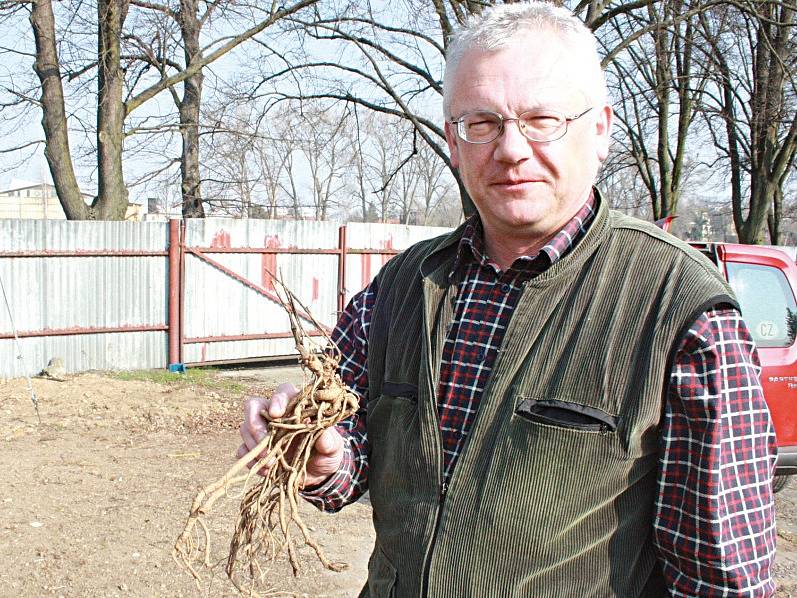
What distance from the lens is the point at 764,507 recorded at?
1.38 m

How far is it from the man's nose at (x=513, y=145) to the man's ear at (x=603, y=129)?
0.20 metres

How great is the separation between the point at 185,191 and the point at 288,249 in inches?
204

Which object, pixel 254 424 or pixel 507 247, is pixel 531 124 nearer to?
pixel 507 247

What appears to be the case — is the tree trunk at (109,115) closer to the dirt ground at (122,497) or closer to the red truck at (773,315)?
the dirt ground at (122,497)

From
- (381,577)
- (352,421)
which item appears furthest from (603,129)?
(381,577)

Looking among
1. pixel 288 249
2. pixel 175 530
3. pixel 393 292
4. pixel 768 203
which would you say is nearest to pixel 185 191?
pixel 288 249

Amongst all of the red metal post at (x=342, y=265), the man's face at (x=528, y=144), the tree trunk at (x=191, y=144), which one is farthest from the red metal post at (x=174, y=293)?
the man's face at (x=528, y=144)

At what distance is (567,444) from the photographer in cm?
141

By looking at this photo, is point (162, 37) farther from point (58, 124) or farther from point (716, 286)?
point (716, 286)

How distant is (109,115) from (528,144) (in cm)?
1273

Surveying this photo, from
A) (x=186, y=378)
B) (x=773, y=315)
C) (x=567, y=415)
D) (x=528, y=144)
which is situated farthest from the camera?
(x=186, y=378)

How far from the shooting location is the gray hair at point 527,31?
60.5 inches

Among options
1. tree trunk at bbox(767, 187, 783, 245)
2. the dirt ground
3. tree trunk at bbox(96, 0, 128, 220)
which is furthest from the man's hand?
tree trunk at bbox(767, 187, 783, 245)

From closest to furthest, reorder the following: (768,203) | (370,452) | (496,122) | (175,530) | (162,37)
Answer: (496,122) < (370,452) < (175,530) < (162,37) < (768,203)
